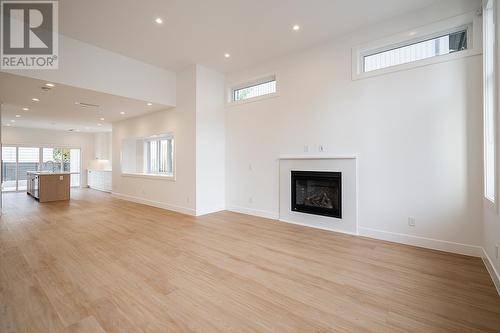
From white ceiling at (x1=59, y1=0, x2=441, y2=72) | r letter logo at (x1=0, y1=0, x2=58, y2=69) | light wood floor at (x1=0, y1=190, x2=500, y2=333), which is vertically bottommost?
light wood floor at (x1=0, y1=190, x2=500, y2=333)

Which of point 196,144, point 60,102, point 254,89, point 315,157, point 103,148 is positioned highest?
point 254,89

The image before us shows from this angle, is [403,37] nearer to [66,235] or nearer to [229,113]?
[229,113]

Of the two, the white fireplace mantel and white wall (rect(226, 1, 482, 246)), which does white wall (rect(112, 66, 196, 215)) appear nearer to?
white wall (rect(226, 1, 482, 246))

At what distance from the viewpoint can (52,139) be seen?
10672mm

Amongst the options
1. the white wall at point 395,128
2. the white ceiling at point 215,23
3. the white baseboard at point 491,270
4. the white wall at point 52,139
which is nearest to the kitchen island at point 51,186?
the white wall at point 52,139

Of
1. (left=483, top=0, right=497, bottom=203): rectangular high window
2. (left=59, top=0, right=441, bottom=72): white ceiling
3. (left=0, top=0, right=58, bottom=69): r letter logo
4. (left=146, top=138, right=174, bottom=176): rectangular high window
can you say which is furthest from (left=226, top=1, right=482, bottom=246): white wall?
(left=0, top=0, right=58, bottom=69): r letter logo

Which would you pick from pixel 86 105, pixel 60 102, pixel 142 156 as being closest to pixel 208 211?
pixel 142 156

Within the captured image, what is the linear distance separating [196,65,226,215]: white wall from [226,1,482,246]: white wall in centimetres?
136

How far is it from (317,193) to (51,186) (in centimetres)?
875

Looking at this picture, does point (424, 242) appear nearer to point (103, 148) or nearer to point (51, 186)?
point (51, 186)

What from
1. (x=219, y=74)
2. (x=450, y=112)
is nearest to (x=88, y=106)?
(x=219, y=74)

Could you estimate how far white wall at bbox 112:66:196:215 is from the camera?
5363 mm

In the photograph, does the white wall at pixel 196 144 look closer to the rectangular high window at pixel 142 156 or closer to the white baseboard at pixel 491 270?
the rectangular high window at pixel 142 156

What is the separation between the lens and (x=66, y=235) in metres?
3.86
